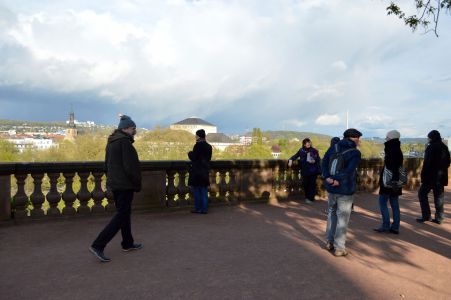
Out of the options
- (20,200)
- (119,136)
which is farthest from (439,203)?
(20,200)

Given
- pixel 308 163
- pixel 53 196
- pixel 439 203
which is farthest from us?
pixel 308 163

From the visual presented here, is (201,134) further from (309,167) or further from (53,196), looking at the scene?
(309,167)

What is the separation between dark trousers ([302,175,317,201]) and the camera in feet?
32.4

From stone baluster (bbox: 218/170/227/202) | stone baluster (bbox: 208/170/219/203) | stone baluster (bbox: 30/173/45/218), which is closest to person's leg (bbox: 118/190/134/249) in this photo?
stone baluster (bbox: 30/173/45/218)

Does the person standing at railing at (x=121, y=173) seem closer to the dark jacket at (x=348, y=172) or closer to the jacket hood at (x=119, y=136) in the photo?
the jacket hood at (x=119, y=136)

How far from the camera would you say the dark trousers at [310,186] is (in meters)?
9.87

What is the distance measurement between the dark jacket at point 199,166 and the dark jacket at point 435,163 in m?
4.32

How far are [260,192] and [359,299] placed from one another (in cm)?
569

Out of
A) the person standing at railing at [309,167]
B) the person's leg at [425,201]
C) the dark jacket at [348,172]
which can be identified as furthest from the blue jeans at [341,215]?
the person standing at railing at [309,167]

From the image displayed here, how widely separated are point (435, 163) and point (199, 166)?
459 cm

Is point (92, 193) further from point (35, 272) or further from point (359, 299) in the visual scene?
point (359, 299)

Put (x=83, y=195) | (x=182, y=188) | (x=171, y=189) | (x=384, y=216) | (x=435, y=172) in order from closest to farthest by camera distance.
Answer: (x=384, y=216) → (x=83, y=195) → (x=435, y=172) → (x=171, y=189) → (x=182, y=188)

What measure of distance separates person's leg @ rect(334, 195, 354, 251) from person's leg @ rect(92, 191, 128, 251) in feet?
9.46

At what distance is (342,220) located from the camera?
217 inches
